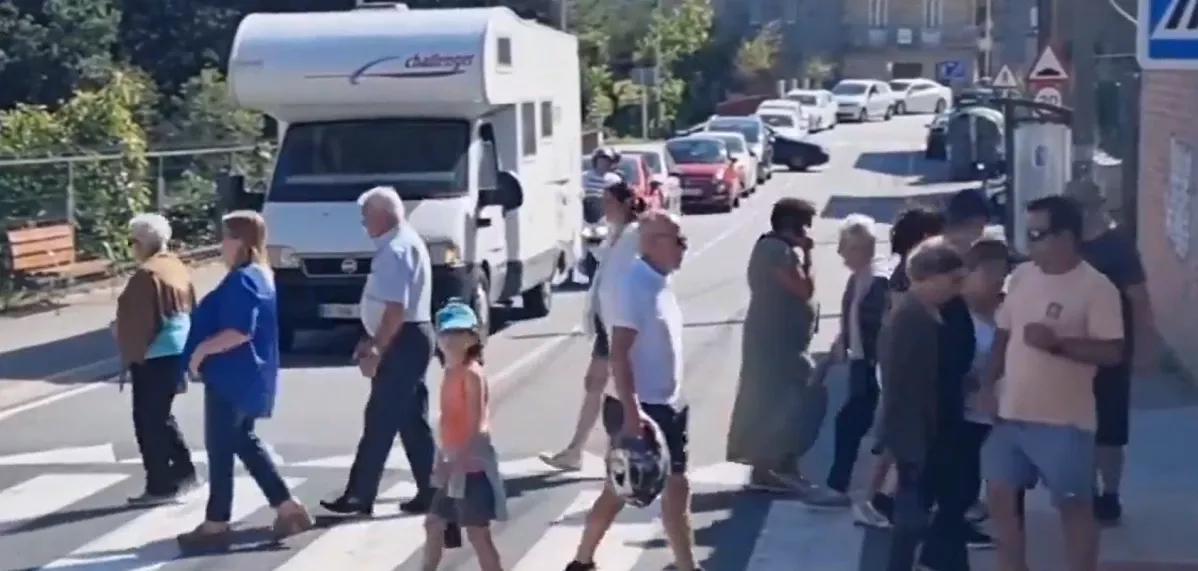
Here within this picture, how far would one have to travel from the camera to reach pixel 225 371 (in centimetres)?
987

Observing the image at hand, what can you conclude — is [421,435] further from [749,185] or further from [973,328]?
[749,185]

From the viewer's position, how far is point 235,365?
389 inches

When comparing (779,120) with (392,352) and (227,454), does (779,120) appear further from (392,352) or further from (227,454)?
(227,454)

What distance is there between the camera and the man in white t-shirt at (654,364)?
834 cm

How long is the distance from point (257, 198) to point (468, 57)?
3.06m

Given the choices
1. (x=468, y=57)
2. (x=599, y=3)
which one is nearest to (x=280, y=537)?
(x=468, y=57)

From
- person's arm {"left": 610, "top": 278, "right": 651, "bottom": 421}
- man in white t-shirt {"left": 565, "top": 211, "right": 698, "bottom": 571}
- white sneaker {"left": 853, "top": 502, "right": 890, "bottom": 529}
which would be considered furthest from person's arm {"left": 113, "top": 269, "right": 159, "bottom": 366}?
white sneaker {"left": 853, "top": 502, "right": 890, "bottom": 529}

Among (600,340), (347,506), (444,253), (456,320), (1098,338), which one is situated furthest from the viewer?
(444,253)

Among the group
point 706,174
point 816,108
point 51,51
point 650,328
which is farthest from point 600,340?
point 816,108

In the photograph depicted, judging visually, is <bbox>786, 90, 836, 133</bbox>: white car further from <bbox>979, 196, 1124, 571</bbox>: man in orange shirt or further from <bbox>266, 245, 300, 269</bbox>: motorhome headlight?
<bbox>979, 196, 1124, 571</bbox>: man in orange shirt

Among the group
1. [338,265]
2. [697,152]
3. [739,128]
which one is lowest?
[739,128]

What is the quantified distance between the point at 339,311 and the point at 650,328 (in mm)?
9094

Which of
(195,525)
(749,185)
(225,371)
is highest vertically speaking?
(225,371)

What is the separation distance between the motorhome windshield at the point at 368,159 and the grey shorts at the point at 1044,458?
9.79m
